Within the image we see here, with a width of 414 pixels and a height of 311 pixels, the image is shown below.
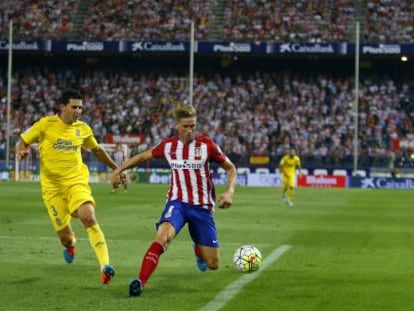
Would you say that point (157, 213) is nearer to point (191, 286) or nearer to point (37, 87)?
point (191, 286)

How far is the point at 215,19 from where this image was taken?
200ft

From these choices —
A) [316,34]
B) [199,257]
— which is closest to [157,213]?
[199,257]

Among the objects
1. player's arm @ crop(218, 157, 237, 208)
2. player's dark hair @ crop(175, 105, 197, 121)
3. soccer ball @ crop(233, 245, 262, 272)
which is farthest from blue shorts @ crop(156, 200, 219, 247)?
soccer ball @ crop(233, 245, 262, 272)

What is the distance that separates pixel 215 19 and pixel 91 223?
50.9 m

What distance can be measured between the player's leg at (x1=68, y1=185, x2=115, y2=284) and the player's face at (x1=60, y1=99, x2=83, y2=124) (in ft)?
2.94

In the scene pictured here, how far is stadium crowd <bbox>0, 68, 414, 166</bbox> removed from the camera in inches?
2122

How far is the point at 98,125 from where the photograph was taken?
5688cm

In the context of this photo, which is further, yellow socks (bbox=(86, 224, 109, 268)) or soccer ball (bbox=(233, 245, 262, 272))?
soccer ball (bbox=(233, 245, 262, 272))

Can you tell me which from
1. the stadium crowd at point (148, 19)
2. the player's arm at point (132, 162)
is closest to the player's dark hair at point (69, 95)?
the player's arm at point (132, 162)

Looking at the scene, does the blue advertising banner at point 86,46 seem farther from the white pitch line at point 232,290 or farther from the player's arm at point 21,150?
the player's arm at point 21,150

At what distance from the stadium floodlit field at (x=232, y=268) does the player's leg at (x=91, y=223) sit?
0.24 metres

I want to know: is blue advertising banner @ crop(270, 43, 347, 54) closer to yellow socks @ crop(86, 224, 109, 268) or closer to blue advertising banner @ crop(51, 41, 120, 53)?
blue advertising banner @ crop(51, 41, 120, 53)

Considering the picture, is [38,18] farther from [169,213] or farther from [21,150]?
[169,213]

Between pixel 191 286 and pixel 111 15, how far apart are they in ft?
173
